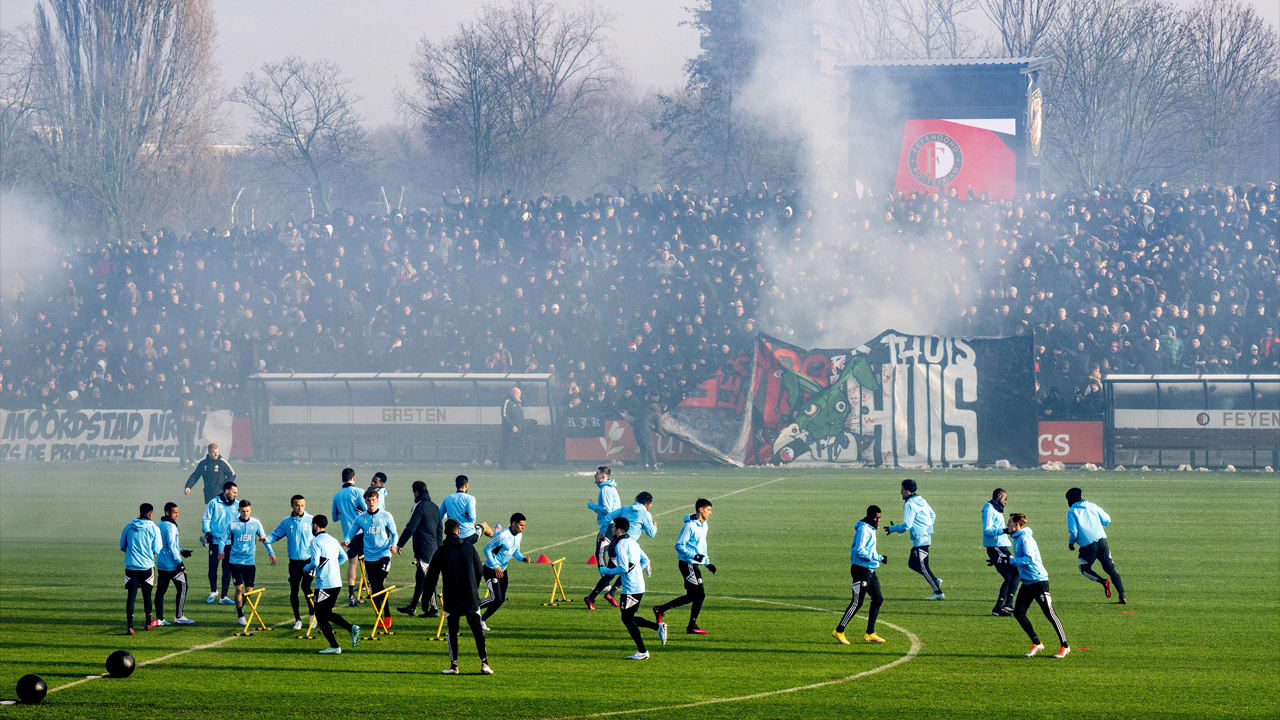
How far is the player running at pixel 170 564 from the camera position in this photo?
18.8 metres

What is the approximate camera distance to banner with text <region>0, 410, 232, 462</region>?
150 feet

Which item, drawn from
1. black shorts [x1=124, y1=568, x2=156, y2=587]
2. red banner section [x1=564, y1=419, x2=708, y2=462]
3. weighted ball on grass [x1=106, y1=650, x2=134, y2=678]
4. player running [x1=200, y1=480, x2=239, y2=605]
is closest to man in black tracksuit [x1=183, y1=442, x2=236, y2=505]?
player running [x1=200, y1=480, x2=239, y2=605]

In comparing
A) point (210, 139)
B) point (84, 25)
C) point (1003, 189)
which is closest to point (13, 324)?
point (84, 25)

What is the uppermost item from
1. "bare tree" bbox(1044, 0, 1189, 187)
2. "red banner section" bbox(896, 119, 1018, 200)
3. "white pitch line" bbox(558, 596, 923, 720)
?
"bare tree" bbox(1044, 0, 1189, 187)

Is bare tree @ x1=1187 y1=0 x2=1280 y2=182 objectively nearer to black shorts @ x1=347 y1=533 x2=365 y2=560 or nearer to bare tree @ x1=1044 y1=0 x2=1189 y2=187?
bare tree @ x1=1044 y1=0 x2=1189 y2=187

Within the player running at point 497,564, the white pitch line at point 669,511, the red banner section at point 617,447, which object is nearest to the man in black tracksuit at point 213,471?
the white pitch line at point 669,511


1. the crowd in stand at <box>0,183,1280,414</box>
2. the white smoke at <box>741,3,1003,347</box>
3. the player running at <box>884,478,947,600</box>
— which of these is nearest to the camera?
the player running at <box>884,478,947,600</box>

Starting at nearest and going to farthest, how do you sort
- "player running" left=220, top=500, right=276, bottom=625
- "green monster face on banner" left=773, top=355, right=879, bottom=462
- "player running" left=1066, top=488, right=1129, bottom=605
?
"player running" left=220, top=500, right=276, bottom=625
"player running" left=1066, top=488, right=1129, bottom=605
"green monster face on banner" left=773, top=355, right=879, bottom=462

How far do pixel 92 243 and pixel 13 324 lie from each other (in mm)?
18900

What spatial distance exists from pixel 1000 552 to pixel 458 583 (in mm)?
8217

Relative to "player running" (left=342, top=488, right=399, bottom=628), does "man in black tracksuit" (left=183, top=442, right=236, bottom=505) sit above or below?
above

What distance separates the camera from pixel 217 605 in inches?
823

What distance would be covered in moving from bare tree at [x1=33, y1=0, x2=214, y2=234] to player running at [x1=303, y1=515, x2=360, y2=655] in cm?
4282

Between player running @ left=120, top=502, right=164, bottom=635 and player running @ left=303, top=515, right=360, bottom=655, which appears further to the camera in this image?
player running @ left=120, top=502, right=164, bottom=635
